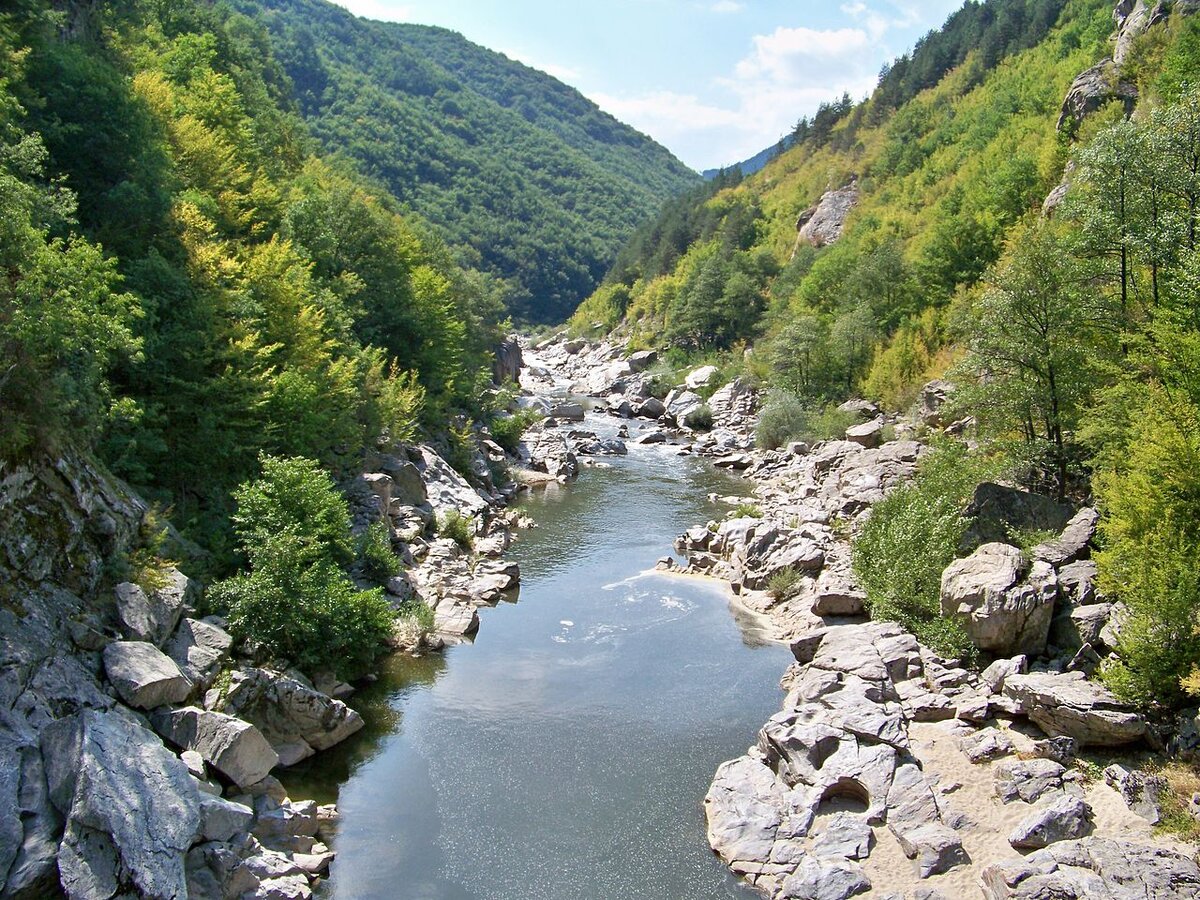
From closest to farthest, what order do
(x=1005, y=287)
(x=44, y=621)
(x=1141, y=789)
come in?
(x=44, y=621) → (x=1141, y=789) → (x=1005, y=287)

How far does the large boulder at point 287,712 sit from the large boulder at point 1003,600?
53.6 feet

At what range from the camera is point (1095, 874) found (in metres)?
14.0

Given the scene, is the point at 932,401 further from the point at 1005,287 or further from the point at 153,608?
the point at 153,608

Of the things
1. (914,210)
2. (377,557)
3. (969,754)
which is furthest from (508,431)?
(914,210)

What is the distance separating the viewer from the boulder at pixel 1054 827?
1552 cm

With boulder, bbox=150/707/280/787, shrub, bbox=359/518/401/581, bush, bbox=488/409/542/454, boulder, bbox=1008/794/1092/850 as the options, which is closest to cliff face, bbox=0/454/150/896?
boulder, bbox=150/707/280/787

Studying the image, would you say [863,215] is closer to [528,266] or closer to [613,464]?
[613,464]

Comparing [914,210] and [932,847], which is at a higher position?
[914,210]

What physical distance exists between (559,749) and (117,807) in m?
9.96

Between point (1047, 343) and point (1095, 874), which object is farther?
point (1047, 343)

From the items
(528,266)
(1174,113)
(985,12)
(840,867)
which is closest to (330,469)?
(840,867)

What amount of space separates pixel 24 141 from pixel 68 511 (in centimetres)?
1074

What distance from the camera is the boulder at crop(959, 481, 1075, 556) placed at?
25188 millimetres

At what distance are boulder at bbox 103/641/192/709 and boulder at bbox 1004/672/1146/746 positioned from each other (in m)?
18.3
